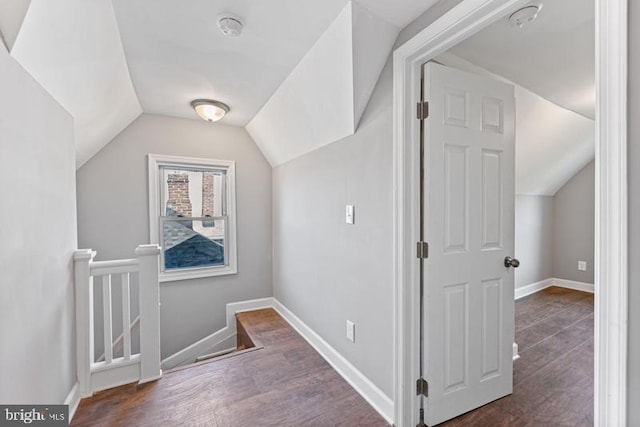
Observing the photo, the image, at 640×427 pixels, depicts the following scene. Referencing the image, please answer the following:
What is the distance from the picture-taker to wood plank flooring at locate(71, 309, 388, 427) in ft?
5.64

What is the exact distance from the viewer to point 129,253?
2979 mm

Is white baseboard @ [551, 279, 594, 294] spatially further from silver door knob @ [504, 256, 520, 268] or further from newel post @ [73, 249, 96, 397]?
newel post @ [73, 249, 96, 397]

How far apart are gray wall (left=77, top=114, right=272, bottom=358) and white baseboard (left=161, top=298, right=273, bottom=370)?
6 centimetres

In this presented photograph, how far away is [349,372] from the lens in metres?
2.09

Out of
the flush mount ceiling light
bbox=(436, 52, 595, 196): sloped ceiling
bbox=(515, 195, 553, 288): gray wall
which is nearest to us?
bbox=(436, 52, 595, 196): sloped ceiling

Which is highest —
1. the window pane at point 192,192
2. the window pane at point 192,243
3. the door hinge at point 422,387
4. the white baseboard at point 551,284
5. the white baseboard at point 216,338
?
the window pane at point 192,192

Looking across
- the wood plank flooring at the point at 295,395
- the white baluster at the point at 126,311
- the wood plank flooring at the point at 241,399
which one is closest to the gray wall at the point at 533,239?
the wood plank flooring at the point at 295,395

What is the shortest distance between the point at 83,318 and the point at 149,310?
1.31ft

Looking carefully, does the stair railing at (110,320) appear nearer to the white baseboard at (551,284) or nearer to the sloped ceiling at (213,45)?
the sloped ceiling at (213,45)

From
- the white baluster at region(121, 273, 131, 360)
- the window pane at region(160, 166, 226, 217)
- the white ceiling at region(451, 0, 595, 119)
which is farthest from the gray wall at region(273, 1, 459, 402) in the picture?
the white baluster at region(121, 273, 131, 360)

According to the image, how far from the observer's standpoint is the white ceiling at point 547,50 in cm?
146

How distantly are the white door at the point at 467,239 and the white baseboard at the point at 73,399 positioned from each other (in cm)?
217

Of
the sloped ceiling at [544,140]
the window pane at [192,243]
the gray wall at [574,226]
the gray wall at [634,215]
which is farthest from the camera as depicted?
the gray wall at [574,226]

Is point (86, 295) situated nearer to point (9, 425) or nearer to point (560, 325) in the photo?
point (9, 425)
